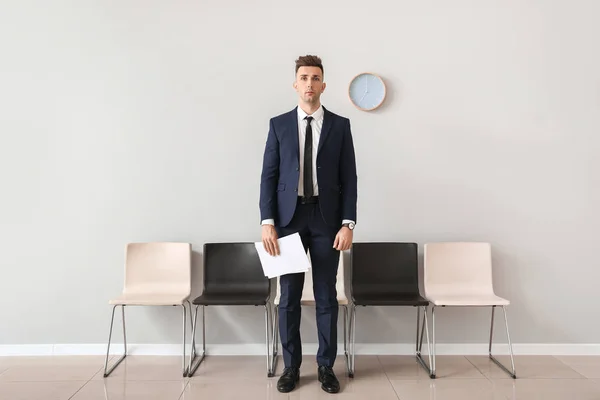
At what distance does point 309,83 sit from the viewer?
2.50m

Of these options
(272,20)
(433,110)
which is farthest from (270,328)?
(272,20)

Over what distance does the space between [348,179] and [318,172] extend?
0.21 metres

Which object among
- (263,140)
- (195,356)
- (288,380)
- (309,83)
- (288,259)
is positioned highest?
(309,83)

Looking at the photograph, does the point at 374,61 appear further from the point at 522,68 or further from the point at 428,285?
the point at 428,285

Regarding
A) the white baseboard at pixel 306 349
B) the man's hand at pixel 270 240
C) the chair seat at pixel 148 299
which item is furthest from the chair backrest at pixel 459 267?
the chair seat at pixel 148 299

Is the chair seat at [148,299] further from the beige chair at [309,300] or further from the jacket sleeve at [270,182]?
the jacket sleeve at [270,182]

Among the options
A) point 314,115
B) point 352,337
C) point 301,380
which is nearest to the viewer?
point 314,115

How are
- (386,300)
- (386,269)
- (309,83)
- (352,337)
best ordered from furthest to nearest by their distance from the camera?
1. (386,269)
2. (352,337)
3. (386,300)
4. (309,83)

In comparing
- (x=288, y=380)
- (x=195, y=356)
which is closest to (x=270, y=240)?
(x=288, y=380)

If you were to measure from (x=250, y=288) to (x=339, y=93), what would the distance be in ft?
5.29

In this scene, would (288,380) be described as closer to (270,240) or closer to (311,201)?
(270,240)

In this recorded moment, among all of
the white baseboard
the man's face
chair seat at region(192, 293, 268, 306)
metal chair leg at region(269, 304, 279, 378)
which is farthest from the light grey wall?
the man's face

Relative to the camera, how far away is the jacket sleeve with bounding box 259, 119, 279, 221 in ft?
8.52

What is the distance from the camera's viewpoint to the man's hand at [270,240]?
8.36 feet
